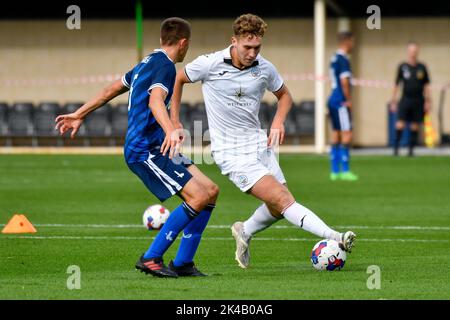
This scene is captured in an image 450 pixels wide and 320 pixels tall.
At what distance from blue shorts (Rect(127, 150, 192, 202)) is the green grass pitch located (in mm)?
702

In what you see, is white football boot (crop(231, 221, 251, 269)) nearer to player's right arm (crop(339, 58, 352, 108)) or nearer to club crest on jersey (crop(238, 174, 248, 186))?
club crest on jersey (crop(238, 174, 248, 186))

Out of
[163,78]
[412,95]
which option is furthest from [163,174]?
[412,95]

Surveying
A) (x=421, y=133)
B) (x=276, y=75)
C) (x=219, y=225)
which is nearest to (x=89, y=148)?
(x=421, y=133)

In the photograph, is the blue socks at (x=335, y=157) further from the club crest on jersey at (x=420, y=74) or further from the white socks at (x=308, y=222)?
the white socks at (x=308, y=222)

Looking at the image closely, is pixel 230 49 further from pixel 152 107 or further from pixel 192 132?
pixel 192 132

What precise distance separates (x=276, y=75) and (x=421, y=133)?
977 inches

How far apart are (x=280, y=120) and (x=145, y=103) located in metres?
1.40

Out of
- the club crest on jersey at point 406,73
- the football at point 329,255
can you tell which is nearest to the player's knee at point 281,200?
the football at point 329,255

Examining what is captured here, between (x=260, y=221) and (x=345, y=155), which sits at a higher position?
(x=260, y=221)

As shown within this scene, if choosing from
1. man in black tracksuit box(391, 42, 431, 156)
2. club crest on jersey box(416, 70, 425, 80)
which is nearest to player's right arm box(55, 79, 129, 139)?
man in black tracksuit box(391, 42, 431, 156)

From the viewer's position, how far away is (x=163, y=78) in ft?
30.0

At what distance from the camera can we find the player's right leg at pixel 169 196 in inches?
365

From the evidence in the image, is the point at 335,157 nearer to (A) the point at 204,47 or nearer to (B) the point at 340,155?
(B) the point at 340,155

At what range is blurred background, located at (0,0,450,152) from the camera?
112 feet
